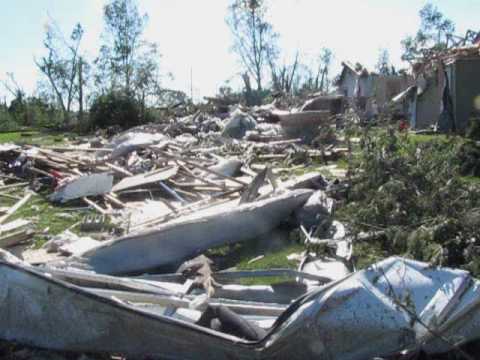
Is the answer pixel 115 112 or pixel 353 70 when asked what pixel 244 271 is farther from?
pixel 353 70

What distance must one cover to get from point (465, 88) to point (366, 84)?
12195mm

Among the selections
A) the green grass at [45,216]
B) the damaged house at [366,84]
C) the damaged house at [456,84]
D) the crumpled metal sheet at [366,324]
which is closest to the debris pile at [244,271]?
the crumpled metal sheet at [366,324]

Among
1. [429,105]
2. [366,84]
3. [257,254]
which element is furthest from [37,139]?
[257,254]

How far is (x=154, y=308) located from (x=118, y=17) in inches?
1436

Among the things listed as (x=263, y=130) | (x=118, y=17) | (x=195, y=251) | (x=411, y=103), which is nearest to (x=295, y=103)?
(x=411, y=103)

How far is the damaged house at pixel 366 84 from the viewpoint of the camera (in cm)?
2505

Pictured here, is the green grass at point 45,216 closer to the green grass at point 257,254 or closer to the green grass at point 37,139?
the green grass at point 257,254

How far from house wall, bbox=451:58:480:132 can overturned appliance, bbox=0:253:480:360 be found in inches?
642

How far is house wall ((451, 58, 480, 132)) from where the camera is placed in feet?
59.0

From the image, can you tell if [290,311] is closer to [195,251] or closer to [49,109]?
[195,251]

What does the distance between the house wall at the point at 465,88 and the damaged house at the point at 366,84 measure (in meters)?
4.43

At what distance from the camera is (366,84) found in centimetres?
3006

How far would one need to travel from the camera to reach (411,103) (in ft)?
69.4

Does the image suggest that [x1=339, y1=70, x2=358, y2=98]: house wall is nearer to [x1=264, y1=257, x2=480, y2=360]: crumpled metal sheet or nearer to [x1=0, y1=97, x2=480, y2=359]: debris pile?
[x1=0, y1=97, x2=480, y2=359]: debris pile
